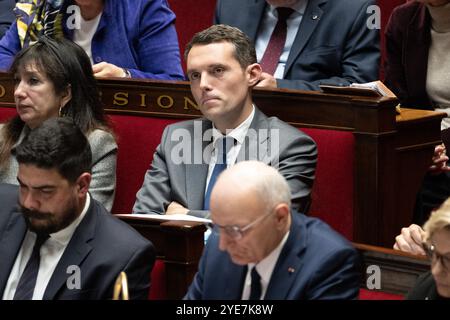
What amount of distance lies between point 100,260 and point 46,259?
0.36 ft

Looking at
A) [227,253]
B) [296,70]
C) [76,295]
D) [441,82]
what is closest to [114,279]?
[76,295]

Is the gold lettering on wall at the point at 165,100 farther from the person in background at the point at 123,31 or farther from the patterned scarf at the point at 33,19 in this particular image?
the patterned scarf at the point at 33,19

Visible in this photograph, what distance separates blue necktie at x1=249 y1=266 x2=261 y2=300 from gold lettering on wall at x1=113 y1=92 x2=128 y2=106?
2.53ft

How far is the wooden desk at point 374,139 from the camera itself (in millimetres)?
1849

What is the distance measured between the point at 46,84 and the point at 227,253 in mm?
686

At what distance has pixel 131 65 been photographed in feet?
7.47

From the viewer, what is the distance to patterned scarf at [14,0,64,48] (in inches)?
90.8

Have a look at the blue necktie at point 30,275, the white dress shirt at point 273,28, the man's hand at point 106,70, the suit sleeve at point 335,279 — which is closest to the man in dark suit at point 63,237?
the blue necktie at point 30,275

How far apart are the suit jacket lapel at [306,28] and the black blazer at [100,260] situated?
0.66 metres

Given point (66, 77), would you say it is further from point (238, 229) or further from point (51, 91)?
point (238, 229)

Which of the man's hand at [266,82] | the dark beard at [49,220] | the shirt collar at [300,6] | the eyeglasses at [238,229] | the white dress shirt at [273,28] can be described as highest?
the shirt collar at [300,6]

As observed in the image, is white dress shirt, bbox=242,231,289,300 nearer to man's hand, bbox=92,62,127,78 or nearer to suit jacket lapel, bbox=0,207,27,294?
suit jacket lapel, bbox=0,207,27,294

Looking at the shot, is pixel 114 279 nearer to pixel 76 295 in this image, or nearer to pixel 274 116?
pixel 76 295

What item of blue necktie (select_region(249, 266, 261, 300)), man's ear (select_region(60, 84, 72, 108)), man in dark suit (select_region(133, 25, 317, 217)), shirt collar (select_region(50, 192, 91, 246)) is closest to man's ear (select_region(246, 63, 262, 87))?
man in dark suit (select_region(133, 25, 317, 217))
